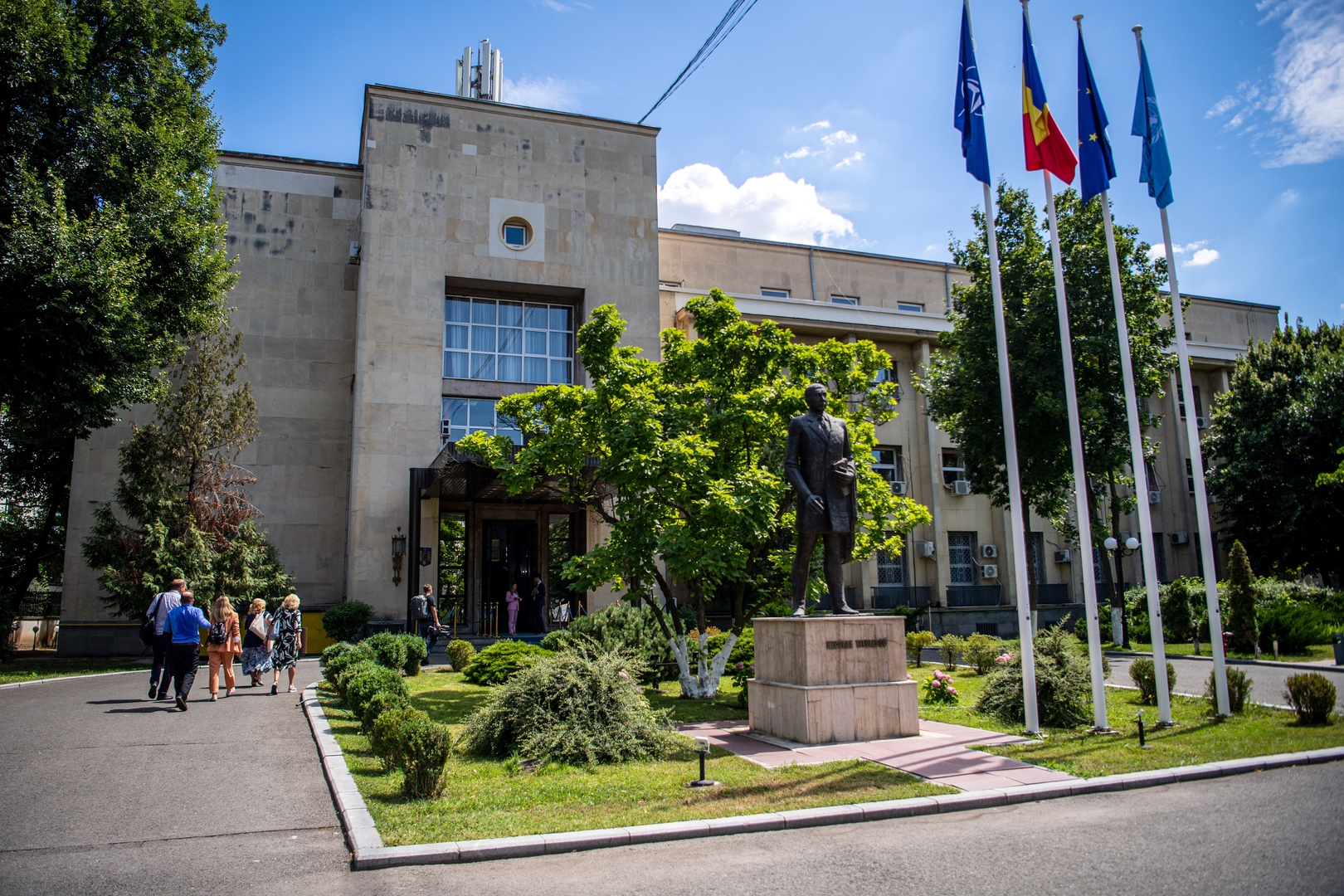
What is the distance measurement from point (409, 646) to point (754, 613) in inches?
311

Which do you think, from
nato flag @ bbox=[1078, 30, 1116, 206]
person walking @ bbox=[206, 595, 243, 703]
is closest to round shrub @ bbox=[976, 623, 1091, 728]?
nato flag @ bbox=[1078, 30, 1116, 206]

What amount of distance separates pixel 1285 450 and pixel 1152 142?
2440cm

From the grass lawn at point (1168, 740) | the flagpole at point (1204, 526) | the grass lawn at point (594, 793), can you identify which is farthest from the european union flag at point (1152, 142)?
the grass lawn at point (594, 793)

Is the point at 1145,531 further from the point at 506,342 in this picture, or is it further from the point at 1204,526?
the point at 506,342

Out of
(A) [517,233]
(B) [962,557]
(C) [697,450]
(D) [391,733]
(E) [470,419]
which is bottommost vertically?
(D) [391,733]

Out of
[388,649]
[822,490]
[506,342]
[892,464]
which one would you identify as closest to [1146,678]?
[822,490]

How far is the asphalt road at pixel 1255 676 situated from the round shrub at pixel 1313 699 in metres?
1.56

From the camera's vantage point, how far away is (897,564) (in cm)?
3450

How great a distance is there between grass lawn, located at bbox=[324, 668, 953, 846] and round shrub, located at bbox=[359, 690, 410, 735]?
13.6 inches

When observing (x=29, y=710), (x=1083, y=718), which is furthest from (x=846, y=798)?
(x=29, y=710)

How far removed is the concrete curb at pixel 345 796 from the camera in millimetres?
6336

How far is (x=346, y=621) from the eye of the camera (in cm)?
2453

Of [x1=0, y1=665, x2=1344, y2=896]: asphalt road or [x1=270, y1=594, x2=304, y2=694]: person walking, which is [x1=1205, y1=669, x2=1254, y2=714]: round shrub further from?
[x1=270, y1=594, x2=304, y2=694]: person walking

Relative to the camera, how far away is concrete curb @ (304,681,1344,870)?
20.2 ft
